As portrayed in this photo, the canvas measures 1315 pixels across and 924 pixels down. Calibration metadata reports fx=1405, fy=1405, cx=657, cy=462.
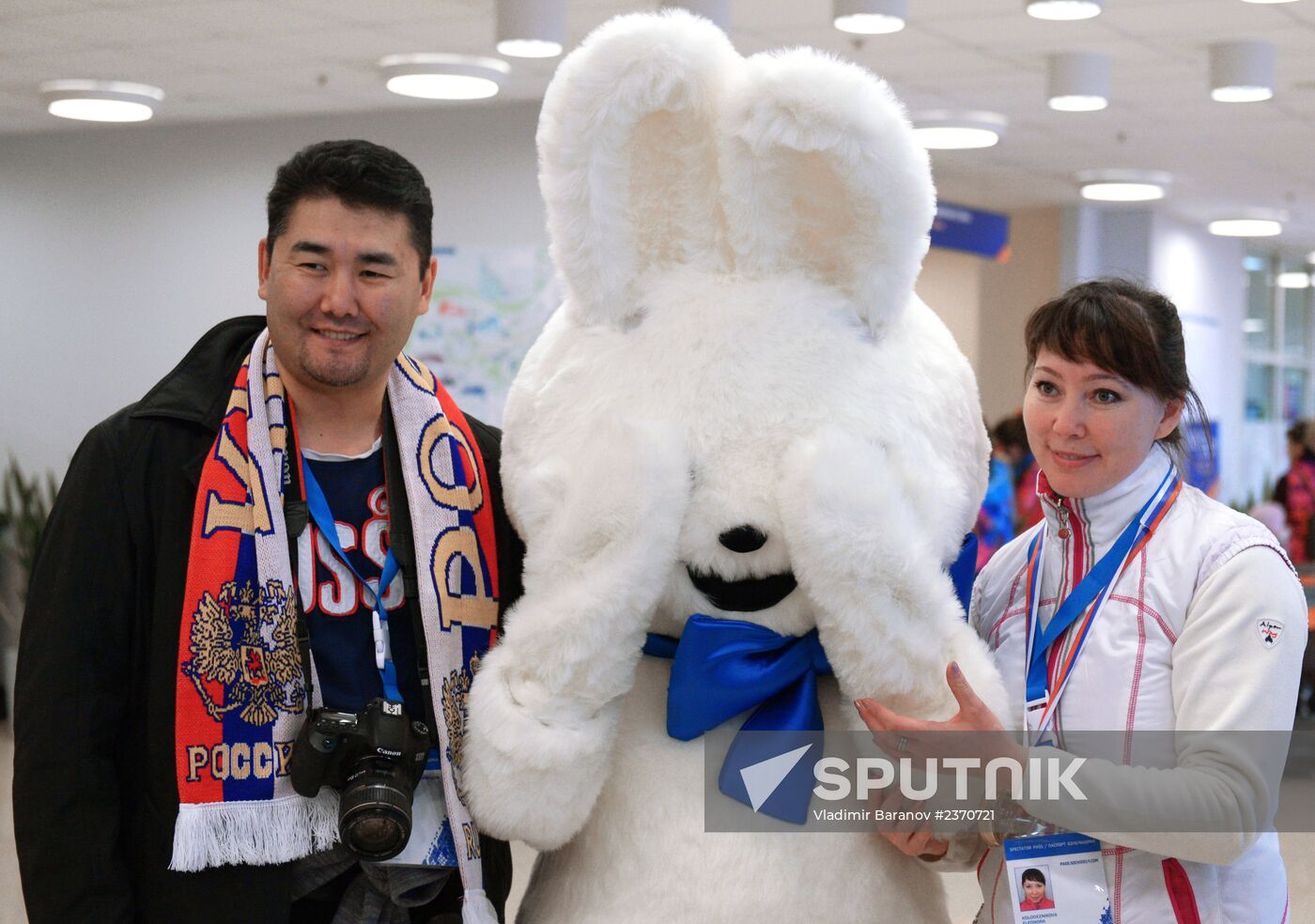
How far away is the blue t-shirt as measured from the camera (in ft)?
6.16

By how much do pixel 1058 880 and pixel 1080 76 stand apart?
548 centimetres

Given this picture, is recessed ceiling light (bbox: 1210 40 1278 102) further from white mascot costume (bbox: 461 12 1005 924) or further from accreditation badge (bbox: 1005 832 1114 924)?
accreditation badge (bbox: 1005 832 1114 924)

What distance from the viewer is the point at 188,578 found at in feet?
5.99

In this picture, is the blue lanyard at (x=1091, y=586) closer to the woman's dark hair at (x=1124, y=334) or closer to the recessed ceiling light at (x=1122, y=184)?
the woman's dark hair at (x=1124, y=334)

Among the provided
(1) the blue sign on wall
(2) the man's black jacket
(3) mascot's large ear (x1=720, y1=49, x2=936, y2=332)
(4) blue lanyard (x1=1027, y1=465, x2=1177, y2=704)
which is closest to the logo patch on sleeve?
(4) blue lanyard (x1=1027, y1=465, x2=1177, y2=704)

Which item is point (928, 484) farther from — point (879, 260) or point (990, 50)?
point (990, 50)

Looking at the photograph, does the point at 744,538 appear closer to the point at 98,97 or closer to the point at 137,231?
the point at 98,97

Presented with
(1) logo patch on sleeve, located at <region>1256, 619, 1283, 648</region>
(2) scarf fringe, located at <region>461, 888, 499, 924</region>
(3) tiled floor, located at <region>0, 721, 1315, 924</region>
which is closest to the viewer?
(1) logo patch on sleeve, located at <region>1256, 619, 1283, 648</region>

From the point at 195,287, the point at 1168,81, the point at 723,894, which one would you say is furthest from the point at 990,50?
the point at 723,894

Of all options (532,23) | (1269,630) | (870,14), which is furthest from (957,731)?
(532,23)

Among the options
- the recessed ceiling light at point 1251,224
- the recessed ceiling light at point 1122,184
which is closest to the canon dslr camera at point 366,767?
the recessed ceiling light at point 1122,184

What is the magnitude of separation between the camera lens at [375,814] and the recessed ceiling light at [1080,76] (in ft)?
18.5

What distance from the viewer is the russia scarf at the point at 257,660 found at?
180 centimetres

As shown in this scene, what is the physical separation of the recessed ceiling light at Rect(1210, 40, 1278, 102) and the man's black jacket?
5.70 metres
